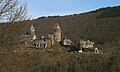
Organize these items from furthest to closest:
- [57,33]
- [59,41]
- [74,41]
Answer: [57,33], [74,41], [59,41]

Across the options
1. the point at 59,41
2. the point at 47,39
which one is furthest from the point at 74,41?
the point at 47,39

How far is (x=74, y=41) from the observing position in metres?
79.3

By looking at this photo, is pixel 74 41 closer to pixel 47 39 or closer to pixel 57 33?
pixel 57 33

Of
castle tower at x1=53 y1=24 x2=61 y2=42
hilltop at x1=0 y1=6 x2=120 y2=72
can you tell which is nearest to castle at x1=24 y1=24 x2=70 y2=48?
castle tower at x1=53 y1=24 x2=61 y2=42

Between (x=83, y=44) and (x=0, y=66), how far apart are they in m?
60.4

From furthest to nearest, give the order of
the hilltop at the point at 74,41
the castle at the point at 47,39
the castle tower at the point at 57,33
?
the castle tower at the point at 57,33 < the castle at the point at 47,39 < the hilltop at the point at 74,41

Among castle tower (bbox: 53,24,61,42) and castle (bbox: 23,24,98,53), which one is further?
castle tower (bbox: 53,24,61,42)

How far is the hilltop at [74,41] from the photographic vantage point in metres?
9.88

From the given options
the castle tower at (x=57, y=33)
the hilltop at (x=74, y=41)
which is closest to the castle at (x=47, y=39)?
the castle tower at (x=57, y=33)

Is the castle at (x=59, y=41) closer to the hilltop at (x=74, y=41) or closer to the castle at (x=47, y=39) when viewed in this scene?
the castle at (x=47, y=39)

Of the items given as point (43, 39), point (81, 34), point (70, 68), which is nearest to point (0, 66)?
point (70, 68)

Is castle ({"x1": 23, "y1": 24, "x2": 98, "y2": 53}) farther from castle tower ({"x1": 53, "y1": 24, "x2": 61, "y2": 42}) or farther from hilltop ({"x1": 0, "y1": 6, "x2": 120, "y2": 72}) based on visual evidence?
hilltop ({"x1": 0, "y1": 6, "x2": 120, "y2": 72})

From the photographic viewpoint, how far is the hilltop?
9.88m

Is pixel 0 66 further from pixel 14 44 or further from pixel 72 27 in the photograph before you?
pixel 72 27
